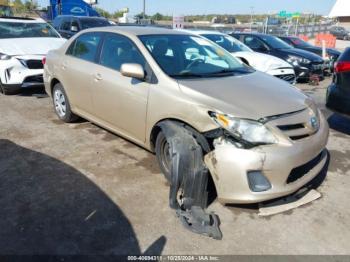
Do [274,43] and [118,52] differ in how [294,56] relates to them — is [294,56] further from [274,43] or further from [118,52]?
[118,52]

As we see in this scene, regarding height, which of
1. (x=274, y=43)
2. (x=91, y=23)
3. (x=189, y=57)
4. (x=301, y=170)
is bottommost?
(x=301, y=170)

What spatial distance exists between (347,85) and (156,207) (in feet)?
11.1

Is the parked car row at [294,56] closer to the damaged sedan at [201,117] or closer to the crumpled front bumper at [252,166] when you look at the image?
the damaged sedan at [201,117]

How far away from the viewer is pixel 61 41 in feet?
26.8

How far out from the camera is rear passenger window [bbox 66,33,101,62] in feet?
15.7

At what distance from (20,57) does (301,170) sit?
6.04 meters

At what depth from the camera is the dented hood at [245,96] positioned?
3141 mm

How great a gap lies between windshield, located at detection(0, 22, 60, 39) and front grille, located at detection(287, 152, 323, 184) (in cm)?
711

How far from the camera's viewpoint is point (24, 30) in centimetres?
820

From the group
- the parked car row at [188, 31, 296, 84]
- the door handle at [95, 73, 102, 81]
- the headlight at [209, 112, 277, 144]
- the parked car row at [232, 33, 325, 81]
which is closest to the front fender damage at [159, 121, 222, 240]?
the headlight at [209, 112, 277, 144]

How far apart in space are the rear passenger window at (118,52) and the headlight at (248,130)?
54.6 inches

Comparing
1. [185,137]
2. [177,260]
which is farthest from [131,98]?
[177,260]

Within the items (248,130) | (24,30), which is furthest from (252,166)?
(24,30)

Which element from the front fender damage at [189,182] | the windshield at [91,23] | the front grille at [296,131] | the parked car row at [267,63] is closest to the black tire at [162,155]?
the front fender damage at [189,182]
